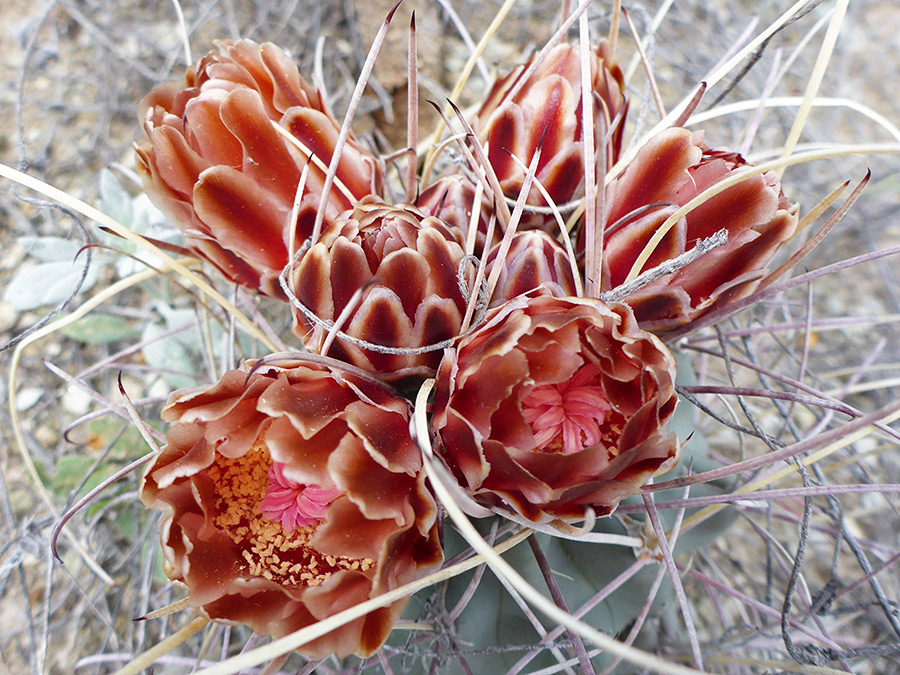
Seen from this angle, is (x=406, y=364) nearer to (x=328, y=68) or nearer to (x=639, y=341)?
(x=639, y=341)

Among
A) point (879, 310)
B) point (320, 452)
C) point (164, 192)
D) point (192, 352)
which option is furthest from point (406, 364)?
point (879, 310)

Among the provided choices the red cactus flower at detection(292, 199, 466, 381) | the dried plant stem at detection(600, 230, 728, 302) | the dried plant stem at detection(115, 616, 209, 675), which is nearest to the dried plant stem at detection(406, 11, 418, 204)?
the red cactus flower at detection(292, 199, 466, 381)

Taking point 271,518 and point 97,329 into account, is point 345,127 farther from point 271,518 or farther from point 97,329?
point 97,329

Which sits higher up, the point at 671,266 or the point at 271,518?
the point at 671,266

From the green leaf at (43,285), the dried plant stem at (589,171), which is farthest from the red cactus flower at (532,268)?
the green leaf at (43,285)

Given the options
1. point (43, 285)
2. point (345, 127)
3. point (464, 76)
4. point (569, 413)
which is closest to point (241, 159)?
point (345, 127)

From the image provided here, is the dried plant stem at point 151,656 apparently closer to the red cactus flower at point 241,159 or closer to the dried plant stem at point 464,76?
the red cactus flower at point 241,159

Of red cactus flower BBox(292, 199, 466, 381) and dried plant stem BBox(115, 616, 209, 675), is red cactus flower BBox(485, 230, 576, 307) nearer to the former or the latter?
red cactus flower BBox(292, 199, 466, 381)
